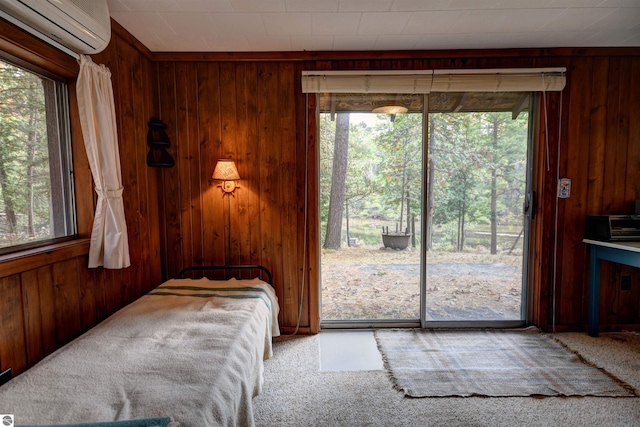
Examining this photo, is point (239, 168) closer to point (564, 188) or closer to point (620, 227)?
point (564, 188)

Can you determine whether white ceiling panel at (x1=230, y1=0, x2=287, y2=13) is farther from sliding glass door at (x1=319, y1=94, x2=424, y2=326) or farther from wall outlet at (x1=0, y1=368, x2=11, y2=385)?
wall outlet at (x1=0, y1=368, x2=11, y2=385)

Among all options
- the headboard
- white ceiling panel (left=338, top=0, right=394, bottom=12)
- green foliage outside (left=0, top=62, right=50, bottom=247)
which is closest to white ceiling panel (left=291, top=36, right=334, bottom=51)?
white ceiling panel (left=338, top=0, right=394, bottom=12)

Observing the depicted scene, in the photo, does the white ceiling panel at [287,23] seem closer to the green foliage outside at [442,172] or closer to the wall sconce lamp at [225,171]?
the green foliage outside at [442,172]

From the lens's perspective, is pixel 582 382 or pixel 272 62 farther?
pixel 272 62

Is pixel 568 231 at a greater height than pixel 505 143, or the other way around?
pixel 505 143

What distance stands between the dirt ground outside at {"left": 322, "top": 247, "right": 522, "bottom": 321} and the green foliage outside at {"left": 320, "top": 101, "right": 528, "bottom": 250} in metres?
0.20

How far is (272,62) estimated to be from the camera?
2625 mm

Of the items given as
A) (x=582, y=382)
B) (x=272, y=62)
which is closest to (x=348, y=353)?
(x=582, y=382)

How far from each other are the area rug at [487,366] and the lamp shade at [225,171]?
74.1 inches

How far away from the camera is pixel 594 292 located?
Result: 2.55 m

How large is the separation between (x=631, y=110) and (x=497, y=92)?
114 cm

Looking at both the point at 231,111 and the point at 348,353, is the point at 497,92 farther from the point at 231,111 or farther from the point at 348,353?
the point at 348,353

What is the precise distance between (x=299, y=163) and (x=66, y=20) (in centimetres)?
169

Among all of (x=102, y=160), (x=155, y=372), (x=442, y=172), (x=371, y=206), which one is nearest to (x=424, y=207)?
(x=442, y=172)
